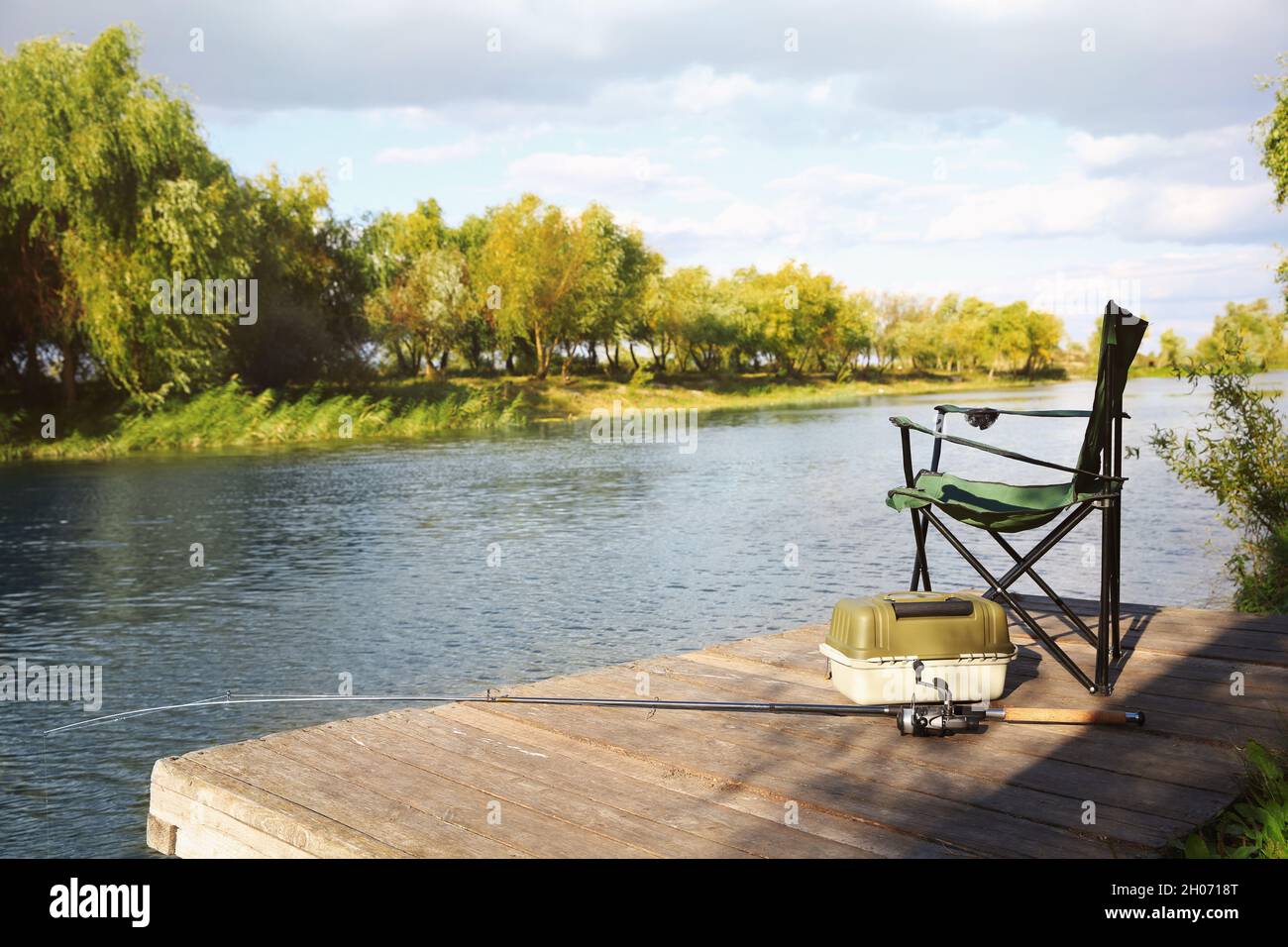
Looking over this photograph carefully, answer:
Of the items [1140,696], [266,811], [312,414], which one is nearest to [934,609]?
[1140,696]

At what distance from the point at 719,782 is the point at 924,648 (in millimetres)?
1038

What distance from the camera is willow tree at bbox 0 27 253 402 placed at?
2525 cm

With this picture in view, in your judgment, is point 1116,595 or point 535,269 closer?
point 1116,595

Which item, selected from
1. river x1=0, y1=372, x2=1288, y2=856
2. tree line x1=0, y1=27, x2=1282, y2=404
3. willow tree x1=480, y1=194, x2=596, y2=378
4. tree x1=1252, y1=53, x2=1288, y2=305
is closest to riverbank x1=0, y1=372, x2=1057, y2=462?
tree line x1=0, y1=27, x2=1282, y2=404

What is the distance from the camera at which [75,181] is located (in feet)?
84.1

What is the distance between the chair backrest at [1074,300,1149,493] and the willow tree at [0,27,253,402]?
82.6 ft

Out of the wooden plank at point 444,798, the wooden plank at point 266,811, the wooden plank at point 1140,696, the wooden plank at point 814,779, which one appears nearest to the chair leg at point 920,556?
the wooden plank at point 1140,696

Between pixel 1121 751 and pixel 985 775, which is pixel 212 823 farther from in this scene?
pixel 1121 751

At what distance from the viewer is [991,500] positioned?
4742 mm

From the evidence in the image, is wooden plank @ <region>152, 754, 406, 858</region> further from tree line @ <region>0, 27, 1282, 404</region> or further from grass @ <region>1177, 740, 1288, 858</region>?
tree line @ <region>0, 27, 1282, 404</region>

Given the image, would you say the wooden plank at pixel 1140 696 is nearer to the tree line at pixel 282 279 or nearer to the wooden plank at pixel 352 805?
the wooden plank at pixel 352 805
